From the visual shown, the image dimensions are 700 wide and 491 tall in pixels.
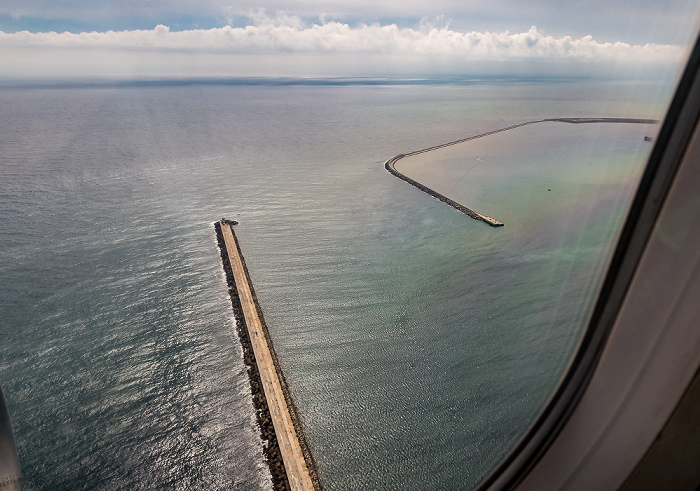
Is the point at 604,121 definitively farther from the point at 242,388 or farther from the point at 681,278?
the point at 242,388

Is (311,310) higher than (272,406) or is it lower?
lower

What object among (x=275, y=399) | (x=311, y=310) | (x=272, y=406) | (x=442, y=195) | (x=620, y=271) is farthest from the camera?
(x=442, y=195)

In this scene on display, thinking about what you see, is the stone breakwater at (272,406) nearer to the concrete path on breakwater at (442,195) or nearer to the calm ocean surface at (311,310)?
the calm ocean surface at (311,310)

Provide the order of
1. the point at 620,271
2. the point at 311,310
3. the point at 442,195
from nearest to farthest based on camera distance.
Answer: the point at 620,271 < the point at 311,310 < the point at 442,195

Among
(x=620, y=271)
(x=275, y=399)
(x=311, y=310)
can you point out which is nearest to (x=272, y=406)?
(x=275, y=399)

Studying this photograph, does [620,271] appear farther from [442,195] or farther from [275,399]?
[442,195]

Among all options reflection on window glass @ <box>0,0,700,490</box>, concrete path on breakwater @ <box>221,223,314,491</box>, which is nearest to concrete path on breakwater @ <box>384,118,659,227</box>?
reflection on window glass @ <box>0,0,700,490</box>

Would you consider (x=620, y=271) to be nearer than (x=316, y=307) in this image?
Yes

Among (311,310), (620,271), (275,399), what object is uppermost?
(620,271)
